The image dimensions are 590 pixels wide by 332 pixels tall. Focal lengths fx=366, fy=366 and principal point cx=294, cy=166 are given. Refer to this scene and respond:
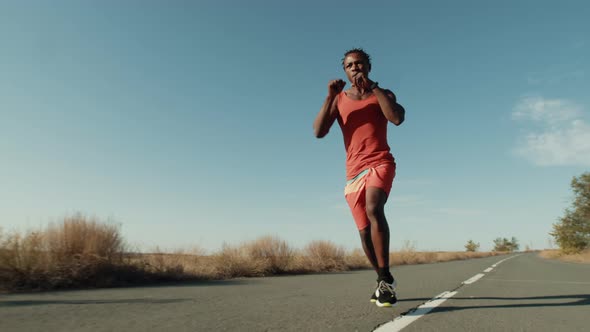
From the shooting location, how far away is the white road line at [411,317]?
7.43ft

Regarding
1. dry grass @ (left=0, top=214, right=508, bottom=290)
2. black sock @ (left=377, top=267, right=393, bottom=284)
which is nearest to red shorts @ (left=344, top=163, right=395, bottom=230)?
black sock @ (left=377, top=267, right=393, bottom=284)

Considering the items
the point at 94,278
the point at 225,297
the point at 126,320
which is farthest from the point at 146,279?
the point at 126,320

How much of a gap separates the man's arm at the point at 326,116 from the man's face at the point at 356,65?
0.78ft

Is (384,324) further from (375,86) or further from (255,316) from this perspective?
(375,86)

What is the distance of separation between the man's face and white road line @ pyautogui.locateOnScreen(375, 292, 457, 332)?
6.94 ft

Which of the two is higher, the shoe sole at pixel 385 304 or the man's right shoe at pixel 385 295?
the man's right shoe at pixel 385 295

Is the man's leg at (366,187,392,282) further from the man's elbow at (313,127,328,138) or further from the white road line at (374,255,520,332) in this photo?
the man's elbow at (313,127,328,138)

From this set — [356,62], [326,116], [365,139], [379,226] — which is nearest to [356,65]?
[356,62]

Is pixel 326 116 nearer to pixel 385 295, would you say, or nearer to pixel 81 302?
pixel 385 295

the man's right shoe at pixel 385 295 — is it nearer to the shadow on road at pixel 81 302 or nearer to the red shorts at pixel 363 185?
the red shorts at pixel 363 185

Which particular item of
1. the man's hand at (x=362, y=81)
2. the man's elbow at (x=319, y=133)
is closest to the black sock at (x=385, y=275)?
the man's elbow at (x=319, y=133)

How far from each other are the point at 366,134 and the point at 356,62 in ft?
2.25

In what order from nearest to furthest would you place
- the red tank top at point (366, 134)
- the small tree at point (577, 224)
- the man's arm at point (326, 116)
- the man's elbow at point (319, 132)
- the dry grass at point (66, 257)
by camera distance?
the red tank top at point (366, 134), the man's arm at point (326, 116), the man's elbow at point (319, 132), the dry grass at point (66, 257), the small tree at point (577, 224)

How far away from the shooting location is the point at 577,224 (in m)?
34.4
